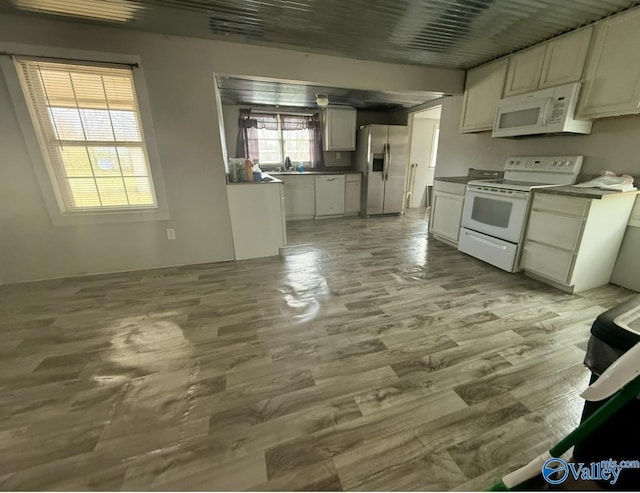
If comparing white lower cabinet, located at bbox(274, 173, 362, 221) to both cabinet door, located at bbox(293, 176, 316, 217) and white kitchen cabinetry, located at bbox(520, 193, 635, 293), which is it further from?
white kitchen cabinetry, located at bbox(520, 193, 635, 293)

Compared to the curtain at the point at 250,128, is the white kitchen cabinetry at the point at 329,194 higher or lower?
lower

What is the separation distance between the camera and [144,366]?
1.61m

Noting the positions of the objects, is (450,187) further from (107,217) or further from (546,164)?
(107,217)

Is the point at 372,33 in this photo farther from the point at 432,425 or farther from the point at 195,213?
the point at 432,425

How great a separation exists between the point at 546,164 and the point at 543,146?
27 cm

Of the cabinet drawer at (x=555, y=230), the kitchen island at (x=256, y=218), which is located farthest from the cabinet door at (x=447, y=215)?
the kitchen island at (x=256, y=218)

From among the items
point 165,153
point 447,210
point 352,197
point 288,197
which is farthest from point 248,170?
point 352,197

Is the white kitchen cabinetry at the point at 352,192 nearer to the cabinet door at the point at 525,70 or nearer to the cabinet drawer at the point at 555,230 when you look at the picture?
the cabinet door at the point at 525,70

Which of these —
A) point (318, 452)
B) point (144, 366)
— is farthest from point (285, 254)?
point (318, 452)

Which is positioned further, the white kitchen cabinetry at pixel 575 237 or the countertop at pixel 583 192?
the white kitchen cabinetry at pixel 575 237

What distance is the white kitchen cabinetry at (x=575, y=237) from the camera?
225 cm

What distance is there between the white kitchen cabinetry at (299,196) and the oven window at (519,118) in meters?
3.26

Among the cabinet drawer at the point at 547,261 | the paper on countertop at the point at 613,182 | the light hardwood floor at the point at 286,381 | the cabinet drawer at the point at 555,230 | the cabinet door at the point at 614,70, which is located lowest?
the light hardwood floor at the point at 286,381

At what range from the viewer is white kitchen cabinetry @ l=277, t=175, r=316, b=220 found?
17.2 feet
